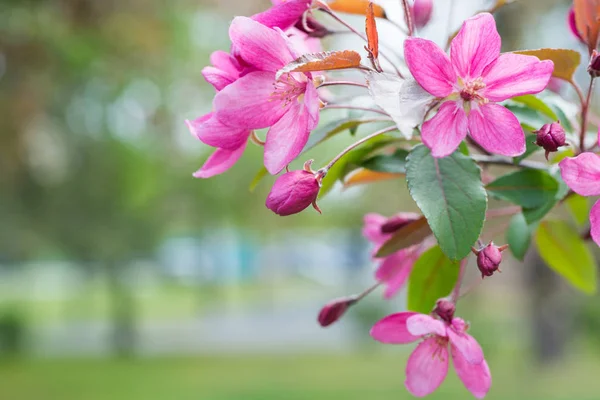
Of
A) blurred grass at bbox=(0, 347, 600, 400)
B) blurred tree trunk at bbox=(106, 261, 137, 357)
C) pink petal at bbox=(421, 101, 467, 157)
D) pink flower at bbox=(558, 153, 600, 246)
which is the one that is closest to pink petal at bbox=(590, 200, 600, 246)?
pink flower at bbox=(558, 153, 600, 246)

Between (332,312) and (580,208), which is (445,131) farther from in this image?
(580,208)

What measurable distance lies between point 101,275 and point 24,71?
1080 centimetres

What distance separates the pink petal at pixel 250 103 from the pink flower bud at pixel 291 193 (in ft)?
0.15

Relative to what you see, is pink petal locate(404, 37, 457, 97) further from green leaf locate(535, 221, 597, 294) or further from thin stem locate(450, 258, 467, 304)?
green leaf locate(535, 221, 597, 294)

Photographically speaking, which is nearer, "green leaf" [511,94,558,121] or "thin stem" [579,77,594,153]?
"thin stem" [579,77,594,153]

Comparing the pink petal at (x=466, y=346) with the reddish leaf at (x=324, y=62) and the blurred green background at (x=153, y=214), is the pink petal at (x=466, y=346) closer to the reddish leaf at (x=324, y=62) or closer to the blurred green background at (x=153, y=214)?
the reddish leaf at (x=324, y=62)

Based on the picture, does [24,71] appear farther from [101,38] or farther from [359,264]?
[359,264]

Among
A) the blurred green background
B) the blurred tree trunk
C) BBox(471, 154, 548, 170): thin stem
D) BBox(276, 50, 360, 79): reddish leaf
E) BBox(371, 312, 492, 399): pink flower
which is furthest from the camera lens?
the blurred tree trunk

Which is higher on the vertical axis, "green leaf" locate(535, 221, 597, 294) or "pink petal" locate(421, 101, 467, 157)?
"pink petal" locate(421, 101, 467, 157)

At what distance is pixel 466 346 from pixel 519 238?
241mm

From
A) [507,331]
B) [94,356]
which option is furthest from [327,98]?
[507,331]

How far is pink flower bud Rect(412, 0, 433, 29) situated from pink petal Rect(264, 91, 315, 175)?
303 mm

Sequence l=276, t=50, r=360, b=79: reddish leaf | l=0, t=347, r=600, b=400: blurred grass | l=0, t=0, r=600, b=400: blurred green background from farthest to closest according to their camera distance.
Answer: l=0, t=347, r=600, b=400: blurred grass, l=0, t=0, r=600, b=400: blurred green background, l=276, t=50, r=360, b=79: reddish leaf

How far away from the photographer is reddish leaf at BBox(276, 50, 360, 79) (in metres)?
0.47
